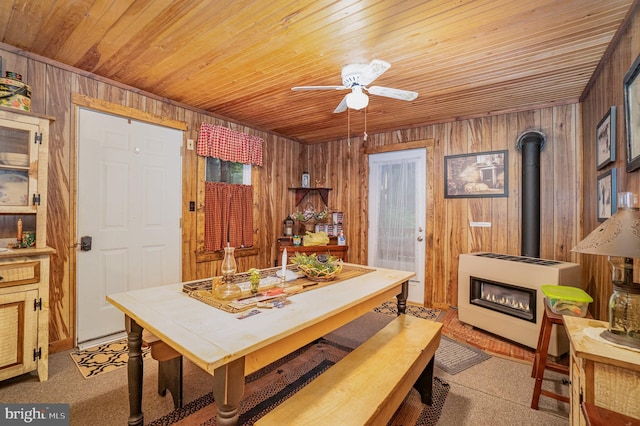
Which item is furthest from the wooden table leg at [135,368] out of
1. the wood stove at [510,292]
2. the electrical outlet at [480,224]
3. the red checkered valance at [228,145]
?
the electrical outlet at [480,224]

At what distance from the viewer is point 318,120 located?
158 inches

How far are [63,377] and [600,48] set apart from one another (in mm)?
4792

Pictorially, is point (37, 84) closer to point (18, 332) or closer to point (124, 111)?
point (124, 111)

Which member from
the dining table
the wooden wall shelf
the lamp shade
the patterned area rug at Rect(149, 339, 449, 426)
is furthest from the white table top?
the wooden wall shelf

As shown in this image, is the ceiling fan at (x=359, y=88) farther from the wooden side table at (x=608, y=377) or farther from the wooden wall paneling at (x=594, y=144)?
the wooden side table at (x=608, y=377)

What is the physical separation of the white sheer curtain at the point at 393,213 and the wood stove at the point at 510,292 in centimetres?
101

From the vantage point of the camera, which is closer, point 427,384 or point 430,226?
point 427,384

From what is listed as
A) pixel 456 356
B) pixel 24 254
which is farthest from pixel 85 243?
pixel 456 356

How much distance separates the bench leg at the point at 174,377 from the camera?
6.40 ft

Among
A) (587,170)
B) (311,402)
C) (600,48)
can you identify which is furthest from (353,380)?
(587,170)

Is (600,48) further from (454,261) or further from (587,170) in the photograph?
(454,261)

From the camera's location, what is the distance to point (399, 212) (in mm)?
4438

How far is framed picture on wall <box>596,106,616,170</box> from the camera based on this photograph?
2.11m
